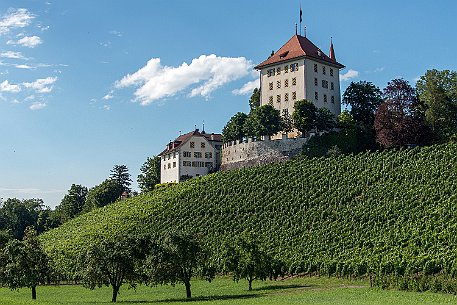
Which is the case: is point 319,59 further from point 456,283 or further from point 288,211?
point 456,283

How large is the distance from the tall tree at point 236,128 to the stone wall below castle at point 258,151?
1.00 meters

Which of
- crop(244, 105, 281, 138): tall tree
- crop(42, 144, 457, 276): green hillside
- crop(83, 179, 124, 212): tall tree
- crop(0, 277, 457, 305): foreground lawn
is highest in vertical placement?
crop(244, 105, 281, 138): tall tree

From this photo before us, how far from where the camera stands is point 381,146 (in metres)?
74.6

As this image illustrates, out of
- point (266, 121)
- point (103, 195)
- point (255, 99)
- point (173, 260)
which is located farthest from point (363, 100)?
point (173, 260)

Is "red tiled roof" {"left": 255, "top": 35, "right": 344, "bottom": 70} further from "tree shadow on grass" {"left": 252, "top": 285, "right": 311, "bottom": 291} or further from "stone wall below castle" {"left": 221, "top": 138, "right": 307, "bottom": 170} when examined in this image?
"tree shadow on grass" {"left": 252, "top": 285, "right": 311, "bottom": 291}

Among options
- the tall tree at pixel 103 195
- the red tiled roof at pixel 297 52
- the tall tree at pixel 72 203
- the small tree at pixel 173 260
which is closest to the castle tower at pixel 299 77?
the red tiled roof at pixel 297 52

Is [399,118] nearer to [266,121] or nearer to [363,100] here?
[363,100]

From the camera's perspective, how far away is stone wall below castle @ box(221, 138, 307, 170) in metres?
79.8

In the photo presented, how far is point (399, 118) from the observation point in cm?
7138

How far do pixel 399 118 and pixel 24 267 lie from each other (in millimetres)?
43973

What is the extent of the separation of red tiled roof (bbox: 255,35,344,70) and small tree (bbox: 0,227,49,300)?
2052 inches

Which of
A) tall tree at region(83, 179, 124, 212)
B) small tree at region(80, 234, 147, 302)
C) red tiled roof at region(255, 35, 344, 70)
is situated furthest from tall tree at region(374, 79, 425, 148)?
tall tree at region(83, 179, 124, 212)

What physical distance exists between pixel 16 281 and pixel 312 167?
37.2 m

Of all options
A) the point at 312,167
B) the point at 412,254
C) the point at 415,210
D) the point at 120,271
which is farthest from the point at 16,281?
the point at 312,167
